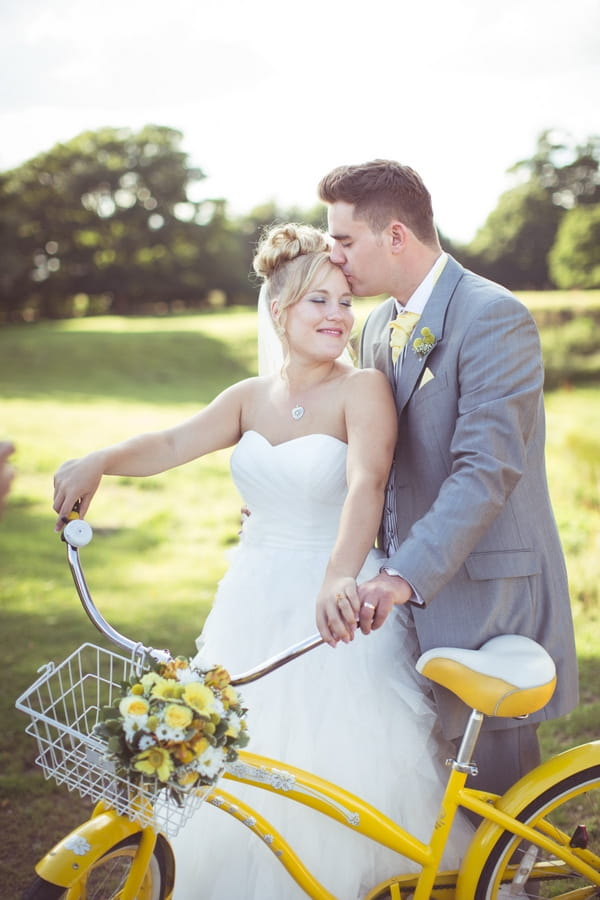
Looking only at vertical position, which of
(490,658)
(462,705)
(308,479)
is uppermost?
(308,479)

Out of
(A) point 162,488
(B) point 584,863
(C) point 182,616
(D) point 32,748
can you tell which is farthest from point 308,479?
(A) point 162,488

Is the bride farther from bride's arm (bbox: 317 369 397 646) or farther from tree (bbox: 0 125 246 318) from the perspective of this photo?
tree (bbox: 0 125 246 318)

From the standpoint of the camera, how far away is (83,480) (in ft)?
8.36

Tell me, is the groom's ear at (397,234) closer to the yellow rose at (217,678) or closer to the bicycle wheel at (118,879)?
the yellow rose at (217,678)

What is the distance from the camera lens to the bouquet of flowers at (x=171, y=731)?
1.86 meters

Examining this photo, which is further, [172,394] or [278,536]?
[172,394]

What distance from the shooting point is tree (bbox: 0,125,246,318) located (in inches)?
1485

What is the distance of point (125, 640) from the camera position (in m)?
2.23

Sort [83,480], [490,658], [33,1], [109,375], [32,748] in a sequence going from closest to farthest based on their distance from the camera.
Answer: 1. [490,658]
2. [83,480]
3. [32,748]
4. [33,1]
5. [109,375]

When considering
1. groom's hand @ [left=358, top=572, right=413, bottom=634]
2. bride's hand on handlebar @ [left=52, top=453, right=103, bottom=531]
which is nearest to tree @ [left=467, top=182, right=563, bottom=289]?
bride's hand on handlebar @ [left=52, top=453, right=103, bottom=531]

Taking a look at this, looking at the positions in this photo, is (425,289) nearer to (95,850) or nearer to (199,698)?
(199,698)

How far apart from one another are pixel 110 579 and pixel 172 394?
1239 cm

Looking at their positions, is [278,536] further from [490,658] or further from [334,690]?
[490,658]

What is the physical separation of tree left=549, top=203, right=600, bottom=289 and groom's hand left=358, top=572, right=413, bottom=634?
1537 centimetres
